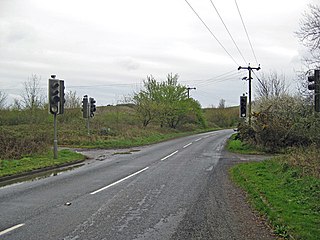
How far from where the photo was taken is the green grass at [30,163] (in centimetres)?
1571

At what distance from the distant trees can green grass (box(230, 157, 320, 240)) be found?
123 feet

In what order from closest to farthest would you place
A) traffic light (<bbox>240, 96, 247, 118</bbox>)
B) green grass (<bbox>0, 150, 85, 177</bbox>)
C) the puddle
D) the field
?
1. the puddle
2. green grass (<bbox>0, 150, 85, 177</bbox>)
3. the field
4. traffic light (<bbox>240, 96, 247, 118</bbox>)

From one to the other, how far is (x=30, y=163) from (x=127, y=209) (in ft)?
35.1

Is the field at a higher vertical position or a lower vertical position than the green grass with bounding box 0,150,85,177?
higher

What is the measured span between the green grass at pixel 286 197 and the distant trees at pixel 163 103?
123 feet

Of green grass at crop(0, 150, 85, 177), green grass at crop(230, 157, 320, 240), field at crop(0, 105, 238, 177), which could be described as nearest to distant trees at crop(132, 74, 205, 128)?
field at crop(0, 105, 238, 177)

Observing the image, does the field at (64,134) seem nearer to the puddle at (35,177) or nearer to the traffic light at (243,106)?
the puddle at (35,177)

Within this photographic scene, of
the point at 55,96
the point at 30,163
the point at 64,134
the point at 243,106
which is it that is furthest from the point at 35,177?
the point at 243,106

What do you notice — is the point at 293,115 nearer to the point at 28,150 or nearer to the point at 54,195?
the point at 28,150

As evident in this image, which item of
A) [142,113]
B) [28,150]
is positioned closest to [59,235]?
[28,150]

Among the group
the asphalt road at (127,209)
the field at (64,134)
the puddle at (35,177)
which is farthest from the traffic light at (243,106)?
the puddle at (35,177)

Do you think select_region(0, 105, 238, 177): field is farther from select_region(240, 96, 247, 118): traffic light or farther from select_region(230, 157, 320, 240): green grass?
select_region(240, 96, 247, 118): traffic light

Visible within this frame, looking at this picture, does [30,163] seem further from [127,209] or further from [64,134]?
[64,134]

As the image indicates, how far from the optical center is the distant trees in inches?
2088
